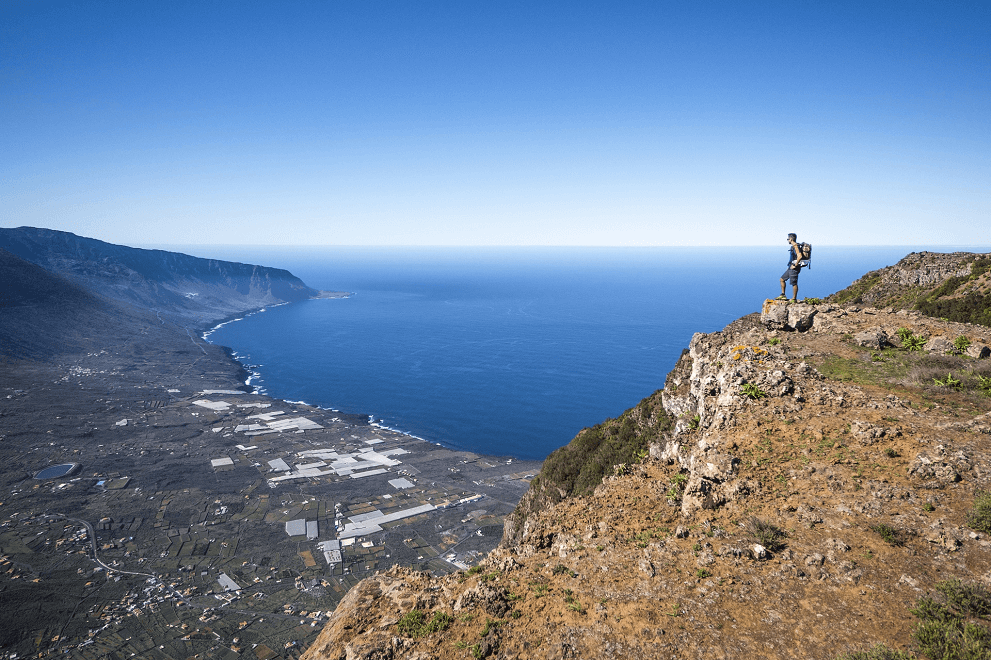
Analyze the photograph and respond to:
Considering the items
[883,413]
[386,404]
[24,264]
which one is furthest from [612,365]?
[24,264]

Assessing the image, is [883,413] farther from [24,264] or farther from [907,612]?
[24,264]

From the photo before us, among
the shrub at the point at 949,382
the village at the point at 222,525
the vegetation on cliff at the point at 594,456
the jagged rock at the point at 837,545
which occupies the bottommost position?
the village at the point at 222,525

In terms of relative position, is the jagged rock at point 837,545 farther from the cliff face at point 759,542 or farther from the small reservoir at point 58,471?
the small reservoir at point 58,471

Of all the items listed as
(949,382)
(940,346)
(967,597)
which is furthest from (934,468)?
(940,346)

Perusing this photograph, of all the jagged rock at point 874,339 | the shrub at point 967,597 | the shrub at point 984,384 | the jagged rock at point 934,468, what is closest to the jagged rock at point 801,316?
the jagged rock at point 874,339

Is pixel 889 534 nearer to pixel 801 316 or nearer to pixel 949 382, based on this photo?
pixel 949 382

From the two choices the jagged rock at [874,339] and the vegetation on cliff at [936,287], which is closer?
the jagged rock at [874,339]

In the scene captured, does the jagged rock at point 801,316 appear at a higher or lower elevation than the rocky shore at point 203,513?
higher
